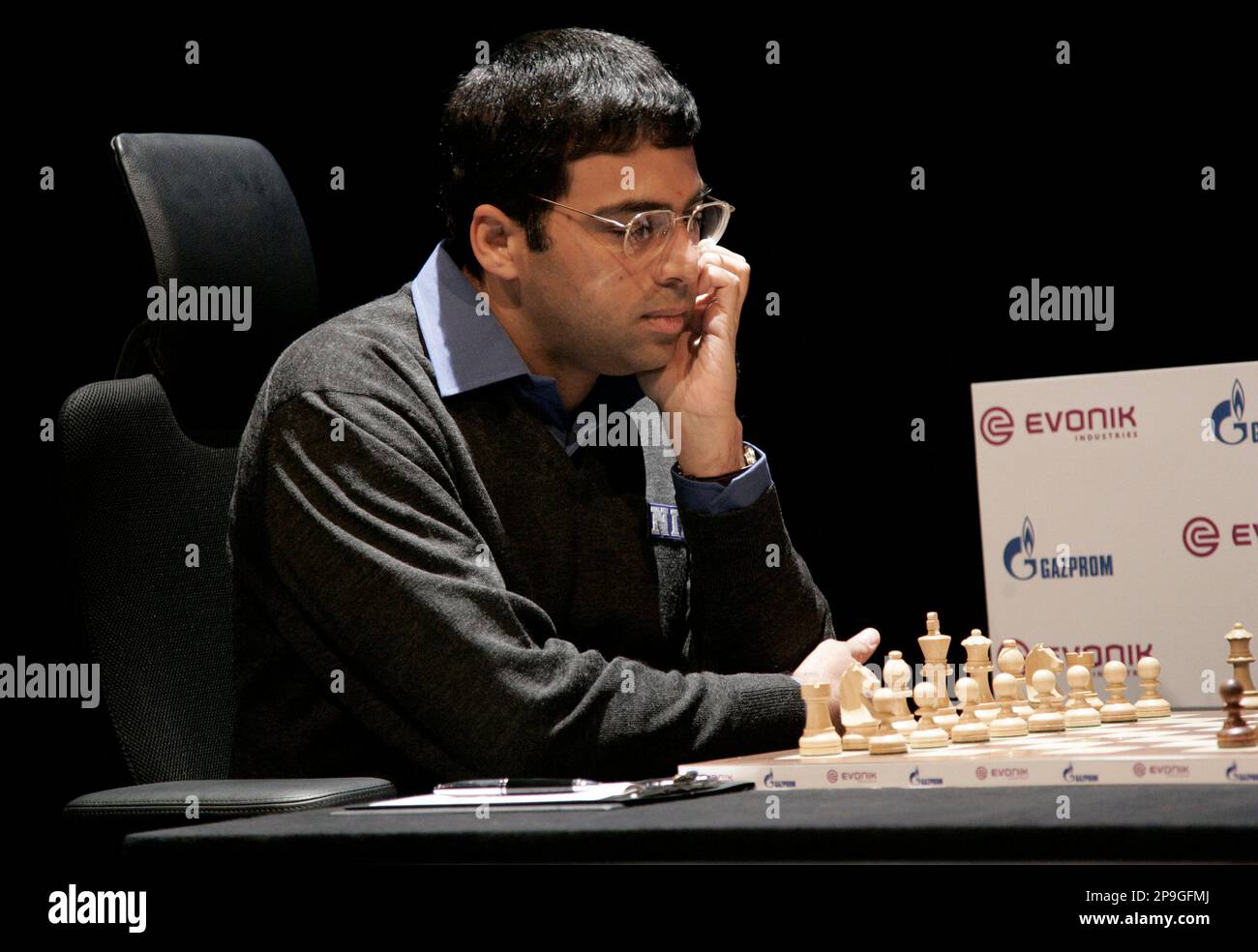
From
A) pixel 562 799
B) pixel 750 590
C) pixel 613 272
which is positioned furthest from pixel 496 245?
pixel 562 799

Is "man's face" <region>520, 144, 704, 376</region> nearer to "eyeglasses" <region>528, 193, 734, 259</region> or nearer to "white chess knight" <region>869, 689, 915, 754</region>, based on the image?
"eyeglasses" <region>528, 193, 734, 259</region>

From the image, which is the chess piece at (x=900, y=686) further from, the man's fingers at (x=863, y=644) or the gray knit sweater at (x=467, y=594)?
the man's fingers at (x=863, y=644)

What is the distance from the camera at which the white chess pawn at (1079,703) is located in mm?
2316

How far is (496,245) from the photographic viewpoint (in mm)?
2586

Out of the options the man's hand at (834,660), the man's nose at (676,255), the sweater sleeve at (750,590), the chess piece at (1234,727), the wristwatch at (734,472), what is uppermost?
the man's nose at (676,255)

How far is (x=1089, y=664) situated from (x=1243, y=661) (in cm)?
49

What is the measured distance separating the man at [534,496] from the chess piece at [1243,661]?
22.8 inches

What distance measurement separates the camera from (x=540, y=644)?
85.9 inches

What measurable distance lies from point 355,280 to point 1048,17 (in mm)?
1705

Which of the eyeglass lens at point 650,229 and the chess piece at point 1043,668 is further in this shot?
the eyeglass lens at point 650,229

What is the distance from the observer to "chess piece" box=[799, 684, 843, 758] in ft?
6.33

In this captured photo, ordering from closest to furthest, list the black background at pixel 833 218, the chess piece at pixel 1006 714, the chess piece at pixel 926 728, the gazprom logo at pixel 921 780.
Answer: the gazprom logo at pixel 921 780, the chess piece at pixel 926 728, the chess piece at pixel 1006 714, the black background at pixel 833 218

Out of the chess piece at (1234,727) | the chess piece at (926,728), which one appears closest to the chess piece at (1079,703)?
the chess piece at (926,728)
